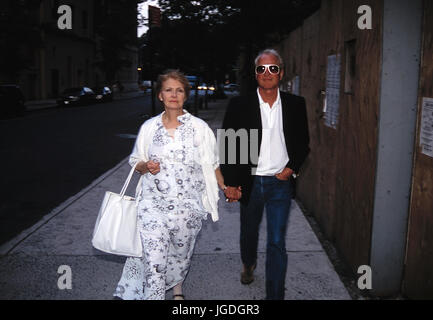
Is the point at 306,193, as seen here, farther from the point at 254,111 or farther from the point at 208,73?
the point at 208,73

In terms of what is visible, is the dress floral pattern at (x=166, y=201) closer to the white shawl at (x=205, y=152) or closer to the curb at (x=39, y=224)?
the white shawl at (x=205, y=152)

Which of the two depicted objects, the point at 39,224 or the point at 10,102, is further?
the point at 10,102

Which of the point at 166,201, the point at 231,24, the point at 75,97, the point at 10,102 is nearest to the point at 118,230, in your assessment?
the point at 166,201

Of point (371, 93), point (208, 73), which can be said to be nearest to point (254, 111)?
point (371, 93)

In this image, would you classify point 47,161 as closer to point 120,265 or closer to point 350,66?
point 120,265

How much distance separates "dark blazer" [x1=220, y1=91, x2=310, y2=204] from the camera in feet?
11.9

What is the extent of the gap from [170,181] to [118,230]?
515 mm

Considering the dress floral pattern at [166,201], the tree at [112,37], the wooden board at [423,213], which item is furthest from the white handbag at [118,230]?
the tree at [112,37]

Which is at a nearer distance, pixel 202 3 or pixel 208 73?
pixel 202 3

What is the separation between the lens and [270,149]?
362cm

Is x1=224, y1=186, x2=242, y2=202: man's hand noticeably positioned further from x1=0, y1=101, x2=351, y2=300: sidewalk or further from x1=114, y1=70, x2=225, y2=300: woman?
x1=0, y1=101, x2=351, y2=300: sidewalk

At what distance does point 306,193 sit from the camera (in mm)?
6828

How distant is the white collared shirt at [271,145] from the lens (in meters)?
3.61

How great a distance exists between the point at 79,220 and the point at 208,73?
34181mm
